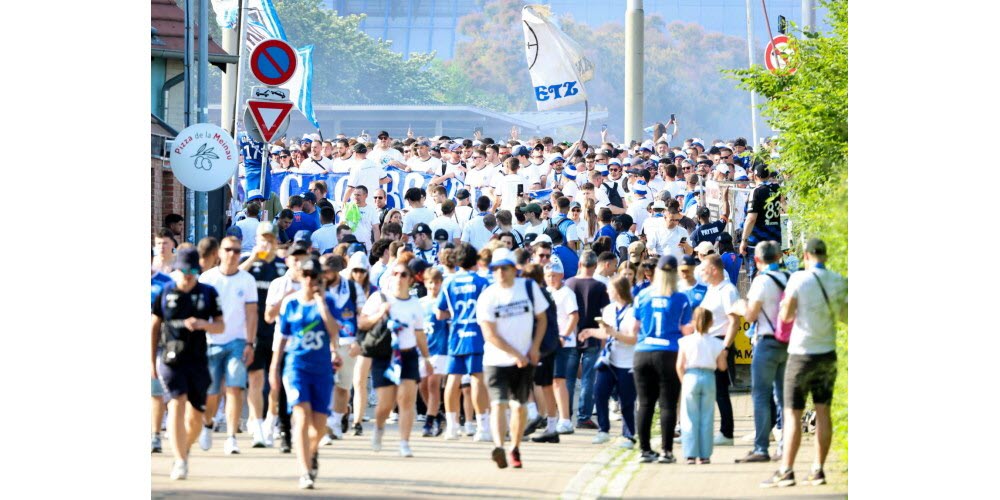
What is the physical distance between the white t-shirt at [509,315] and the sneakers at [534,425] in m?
1.84

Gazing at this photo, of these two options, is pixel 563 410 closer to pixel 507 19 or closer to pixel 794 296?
pixel 794 296

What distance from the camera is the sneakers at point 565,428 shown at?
1476 cm

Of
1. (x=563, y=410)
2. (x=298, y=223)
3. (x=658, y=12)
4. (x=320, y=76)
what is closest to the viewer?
(x=563, y=410)

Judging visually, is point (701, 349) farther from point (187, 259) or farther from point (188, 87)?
point (188, 87)

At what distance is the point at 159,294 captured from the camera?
12039 mm

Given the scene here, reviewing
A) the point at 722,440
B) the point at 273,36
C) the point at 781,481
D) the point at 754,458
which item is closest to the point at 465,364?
the point at 722,440

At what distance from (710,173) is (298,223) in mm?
6897

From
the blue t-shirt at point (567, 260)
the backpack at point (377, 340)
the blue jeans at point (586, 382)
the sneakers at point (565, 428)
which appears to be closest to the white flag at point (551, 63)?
the blue t-shirt at point (567, 260)

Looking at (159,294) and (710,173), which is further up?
(710,173)

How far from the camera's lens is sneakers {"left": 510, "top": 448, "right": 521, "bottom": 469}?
12617 millimetres

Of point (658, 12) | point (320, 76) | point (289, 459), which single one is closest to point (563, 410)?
point (289, 459)

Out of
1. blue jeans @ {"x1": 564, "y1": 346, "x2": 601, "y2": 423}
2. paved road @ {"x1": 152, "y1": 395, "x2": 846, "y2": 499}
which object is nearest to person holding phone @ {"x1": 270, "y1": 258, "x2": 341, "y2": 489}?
paved road @ {"x1": 152, "y1": 395, "x2": 846, "y2": 499}

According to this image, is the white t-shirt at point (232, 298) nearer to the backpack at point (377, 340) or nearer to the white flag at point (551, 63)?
the backpack at point (377, 340)

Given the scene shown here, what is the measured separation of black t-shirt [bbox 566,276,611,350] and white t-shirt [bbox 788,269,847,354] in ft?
9.53
